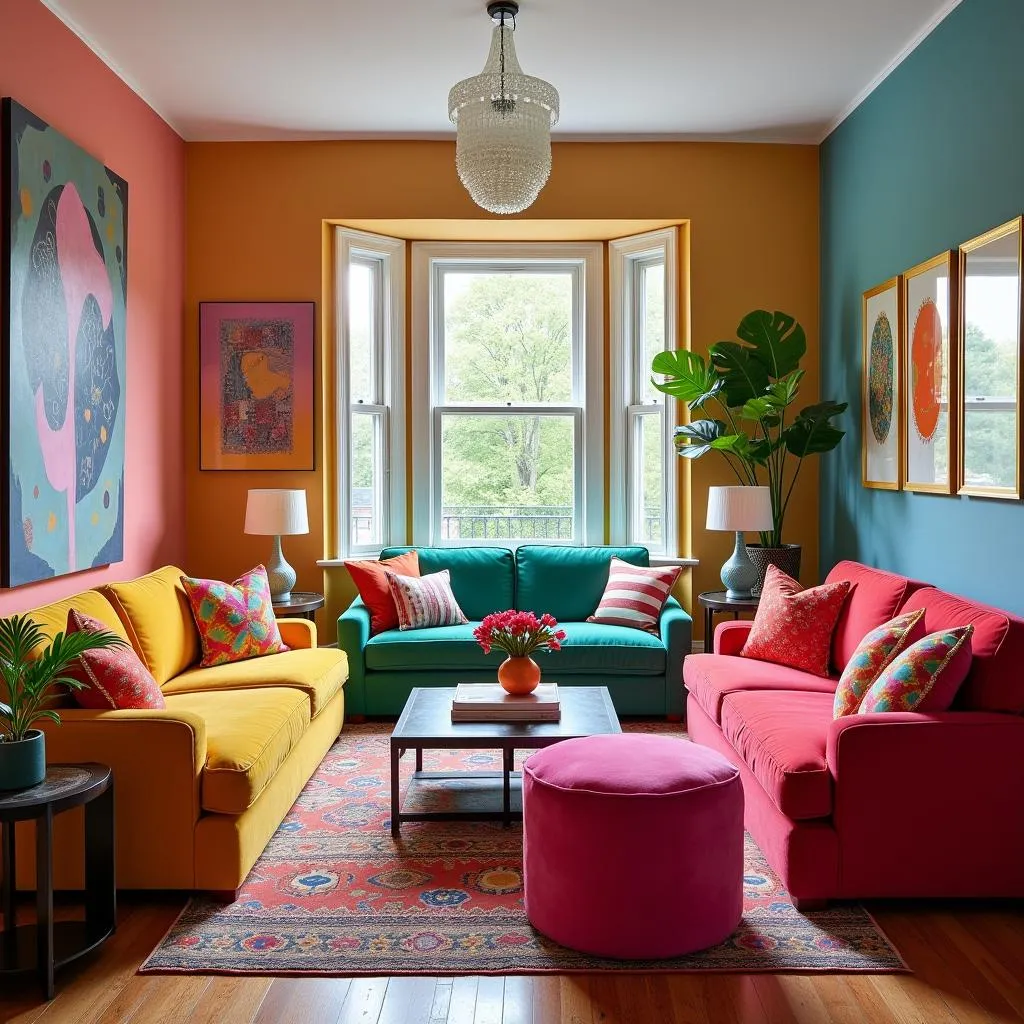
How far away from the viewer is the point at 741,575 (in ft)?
16.7

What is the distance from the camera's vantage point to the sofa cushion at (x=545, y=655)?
4855mm

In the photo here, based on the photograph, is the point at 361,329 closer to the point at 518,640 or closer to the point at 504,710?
the point at 518,640

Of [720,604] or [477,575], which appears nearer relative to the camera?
[720,604]

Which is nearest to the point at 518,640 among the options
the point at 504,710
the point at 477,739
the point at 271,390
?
the point at 504,710

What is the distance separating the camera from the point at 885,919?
282 cm

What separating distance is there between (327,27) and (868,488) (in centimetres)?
330

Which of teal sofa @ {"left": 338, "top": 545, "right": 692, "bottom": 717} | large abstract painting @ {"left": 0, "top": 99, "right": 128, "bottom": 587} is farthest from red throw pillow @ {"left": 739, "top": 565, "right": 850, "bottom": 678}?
large abstract painting @ {"left": 0, "top": 99, "right": 128, "bottom": 587}

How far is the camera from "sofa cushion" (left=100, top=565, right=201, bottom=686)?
148 inches

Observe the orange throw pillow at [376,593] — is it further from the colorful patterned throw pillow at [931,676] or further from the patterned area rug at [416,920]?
the colorful patterned throw pillow at [931,676]

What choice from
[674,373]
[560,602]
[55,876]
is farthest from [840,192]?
[55,876]

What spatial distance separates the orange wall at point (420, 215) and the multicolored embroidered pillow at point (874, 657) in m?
2.48

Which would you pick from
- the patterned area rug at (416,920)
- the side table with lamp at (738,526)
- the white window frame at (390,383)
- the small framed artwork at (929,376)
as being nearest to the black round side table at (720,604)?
the side table with lamp at (738,526)

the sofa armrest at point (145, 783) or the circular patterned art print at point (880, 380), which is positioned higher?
the circular patterned art print at point (880, 380)

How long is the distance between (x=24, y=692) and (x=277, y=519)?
258cm
